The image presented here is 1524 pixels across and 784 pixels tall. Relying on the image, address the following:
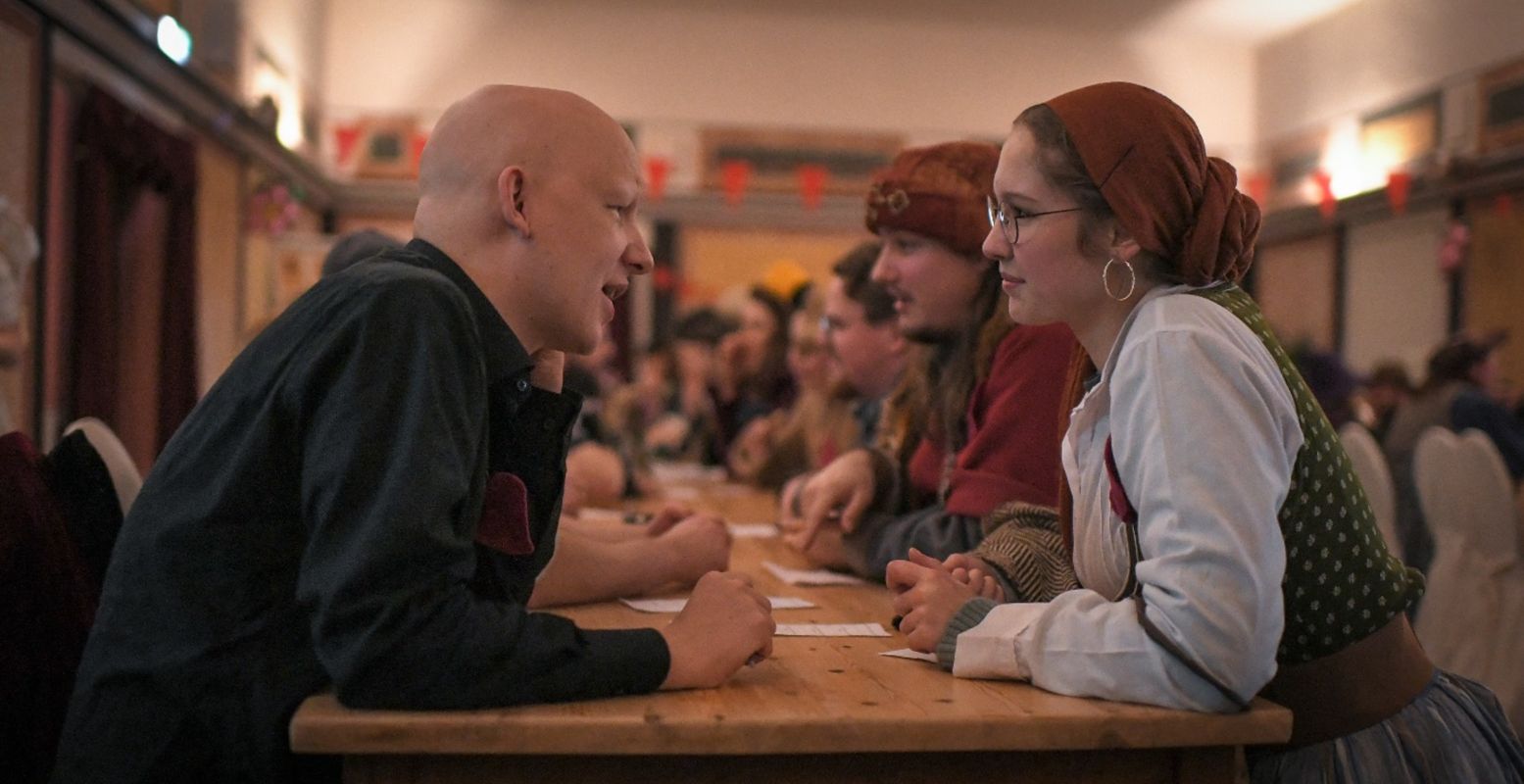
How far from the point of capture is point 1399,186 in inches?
371

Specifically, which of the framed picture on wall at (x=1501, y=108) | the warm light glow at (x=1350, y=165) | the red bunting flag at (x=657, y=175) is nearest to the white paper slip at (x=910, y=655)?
the framed picture on wall at (x=1501, y=108)

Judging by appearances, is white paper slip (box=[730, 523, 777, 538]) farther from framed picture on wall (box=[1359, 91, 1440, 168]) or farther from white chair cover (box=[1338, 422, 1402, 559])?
framed picture on wall (box=[1359, 91, 1440, 168])

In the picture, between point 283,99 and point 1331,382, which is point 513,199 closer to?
point 1331,382

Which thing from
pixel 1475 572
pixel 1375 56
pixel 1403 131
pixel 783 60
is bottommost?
pixel 1475 572

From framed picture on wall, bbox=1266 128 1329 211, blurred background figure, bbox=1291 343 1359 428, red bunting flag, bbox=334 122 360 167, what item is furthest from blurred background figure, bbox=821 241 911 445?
framed picture on wall, bbox=1266 128 1329 211

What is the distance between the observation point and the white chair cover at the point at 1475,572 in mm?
4051

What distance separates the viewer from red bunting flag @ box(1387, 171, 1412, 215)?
9.41 meters

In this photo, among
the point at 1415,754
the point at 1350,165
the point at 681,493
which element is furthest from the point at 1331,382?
the point at 1415,754

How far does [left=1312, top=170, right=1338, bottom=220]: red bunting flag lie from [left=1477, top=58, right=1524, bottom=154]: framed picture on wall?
1502 mm

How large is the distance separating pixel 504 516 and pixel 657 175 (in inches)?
395

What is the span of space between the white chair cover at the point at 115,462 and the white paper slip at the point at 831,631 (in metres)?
0.87

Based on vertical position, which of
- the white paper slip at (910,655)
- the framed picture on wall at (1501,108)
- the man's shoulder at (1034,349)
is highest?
the framed picture on wall at (1501,108)

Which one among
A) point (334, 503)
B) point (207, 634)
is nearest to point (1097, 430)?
point (334, 503)

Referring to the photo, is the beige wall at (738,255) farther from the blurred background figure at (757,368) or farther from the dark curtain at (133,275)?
the blurred background figure at (757,368)
